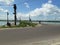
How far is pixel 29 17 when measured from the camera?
84.1 m

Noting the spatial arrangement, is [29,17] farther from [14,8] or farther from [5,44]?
[5,44]

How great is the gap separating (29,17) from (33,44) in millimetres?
69723

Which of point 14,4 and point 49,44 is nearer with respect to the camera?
point 49,44

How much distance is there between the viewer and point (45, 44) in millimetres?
14039

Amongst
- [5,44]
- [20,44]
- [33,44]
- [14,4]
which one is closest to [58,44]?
[33,44]

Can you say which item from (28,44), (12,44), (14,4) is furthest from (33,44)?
(14,4)

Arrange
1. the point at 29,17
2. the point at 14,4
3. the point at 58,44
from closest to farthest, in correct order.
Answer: the point at 58,44 < the point at 14,4 < the point at 29,17

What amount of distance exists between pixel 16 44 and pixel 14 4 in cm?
4257

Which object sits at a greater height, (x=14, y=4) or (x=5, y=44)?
(x=14, y=4)

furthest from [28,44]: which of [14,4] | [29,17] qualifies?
[29,17]

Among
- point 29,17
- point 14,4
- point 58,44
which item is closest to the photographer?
point 58,44

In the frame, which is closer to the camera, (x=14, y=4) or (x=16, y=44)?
(x=16, y=44)

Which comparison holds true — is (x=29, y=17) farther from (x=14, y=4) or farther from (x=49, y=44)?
(x=49, y=44)

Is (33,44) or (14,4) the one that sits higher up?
(14,4)
